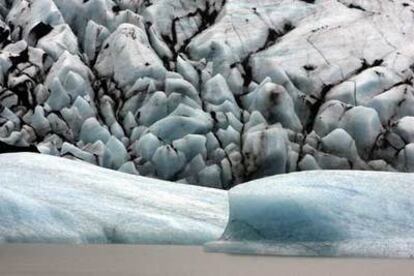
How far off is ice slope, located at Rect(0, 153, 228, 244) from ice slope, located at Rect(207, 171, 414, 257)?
1461mm

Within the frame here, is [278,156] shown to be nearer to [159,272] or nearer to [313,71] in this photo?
[313,71]

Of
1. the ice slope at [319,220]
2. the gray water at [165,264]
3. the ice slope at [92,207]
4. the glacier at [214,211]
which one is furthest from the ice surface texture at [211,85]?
the gray water at [165,264]

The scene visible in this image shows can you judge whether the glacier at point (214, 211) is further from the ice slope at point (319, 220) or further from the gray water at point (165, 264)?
the gray water at point (165, 264)

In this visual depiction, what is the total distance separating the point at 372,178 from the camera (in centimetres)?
740

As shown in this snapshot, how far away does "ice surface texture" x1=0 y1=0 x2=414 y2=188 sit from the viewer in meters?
11.6

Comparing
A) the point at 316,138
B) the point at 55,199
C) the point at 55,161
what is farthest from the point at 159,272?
the point at 316,138

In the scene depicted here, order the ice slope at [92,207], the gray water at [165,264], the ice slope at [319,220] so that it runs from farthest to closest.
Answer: the ice slope at [92,207], the ice slope at [319,220], the gray water at [165,264]

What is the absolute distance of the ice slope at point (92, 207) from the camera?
26.4 feet

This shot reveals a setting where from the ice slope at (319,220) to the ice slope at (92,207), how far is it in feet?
4.79

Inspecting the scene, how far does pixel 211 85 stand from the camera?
12.5 m

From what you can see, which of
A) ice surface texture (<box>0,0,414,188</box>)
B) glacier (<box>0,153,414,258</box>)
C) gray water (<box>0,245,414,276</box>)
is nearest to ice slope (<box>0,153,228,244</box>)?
glacier (<box>0,153,414,258</box>)

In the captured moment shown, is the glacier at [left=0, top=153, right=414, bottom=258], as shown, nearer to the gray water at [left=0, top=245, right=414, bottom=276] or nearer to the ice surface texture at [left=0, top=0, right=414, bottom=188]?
the gray water at [left=0, top=245, right=414, bottom=276]

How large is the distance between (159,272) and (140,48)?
8.81 meters

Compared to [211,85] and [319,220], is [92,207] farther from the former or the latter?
[211,85]
